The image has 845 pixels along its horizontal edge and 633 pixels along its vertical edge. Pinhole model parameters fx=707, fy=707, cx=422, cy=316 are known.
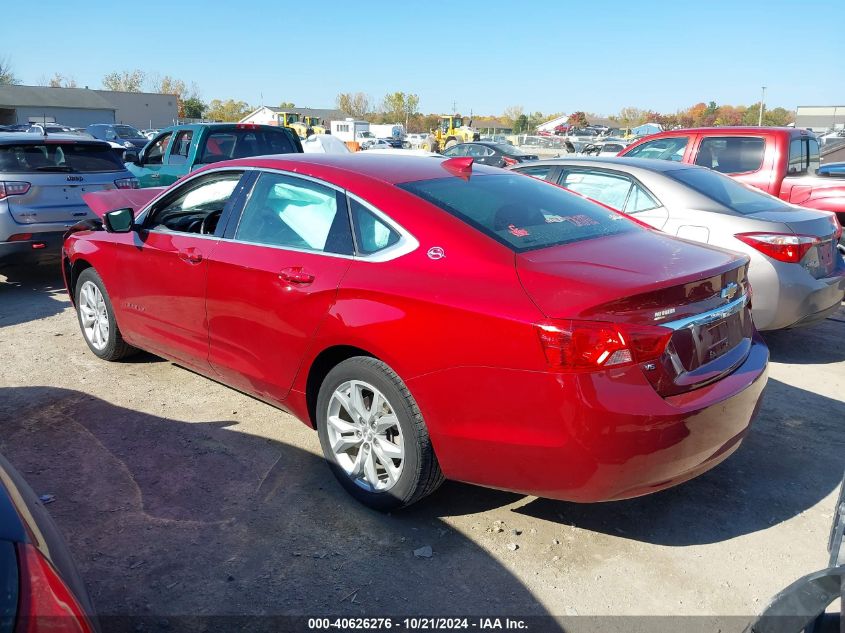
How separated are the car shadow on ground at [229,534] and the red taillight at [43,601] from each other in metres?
1.13

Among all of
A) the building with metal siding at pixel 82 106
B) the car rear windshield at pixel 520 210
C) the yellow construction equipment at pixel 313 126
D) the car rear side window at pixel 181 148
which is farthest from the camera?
the building with metal siding at pixel 82 106

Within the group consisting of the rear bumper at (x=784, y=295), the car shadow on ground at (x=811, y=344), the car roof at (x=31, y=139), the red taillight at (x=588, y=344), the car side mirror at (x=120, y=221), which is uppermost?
the car roof at (x=31, y=139)

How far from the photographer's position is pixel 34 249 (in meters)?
7.49

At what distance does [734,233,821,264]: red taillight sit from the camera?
5262mm

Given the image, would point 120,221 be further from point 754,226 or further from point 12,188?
point 754,226

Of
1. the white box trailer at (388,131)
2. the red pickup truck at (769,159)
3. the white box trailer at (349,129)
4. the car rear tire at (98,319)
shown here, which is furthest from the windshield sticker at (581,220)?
the white box trailer at (388,131)

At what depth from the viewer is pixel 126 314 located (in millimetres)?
5008

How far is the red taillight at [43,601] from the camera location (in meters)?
1.53

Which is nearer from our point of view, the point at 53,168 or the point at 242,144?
the point at 53,168

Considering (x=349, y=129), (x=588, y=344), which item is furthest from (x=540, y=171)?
(x=349, y=129)

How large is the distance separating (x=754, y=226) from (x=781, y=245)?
0.77 ft

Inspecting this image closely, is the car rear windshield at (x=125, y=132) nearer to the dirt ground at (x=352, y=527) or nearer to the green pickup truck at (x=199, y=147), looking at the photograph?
the green pickup truck at (x=199, y=147)

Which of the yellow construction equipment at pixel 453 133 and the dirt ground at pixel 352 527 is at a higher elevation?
the yellow construction equipment at pixel 453 133

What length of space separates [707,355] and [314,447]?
225 centimetres
